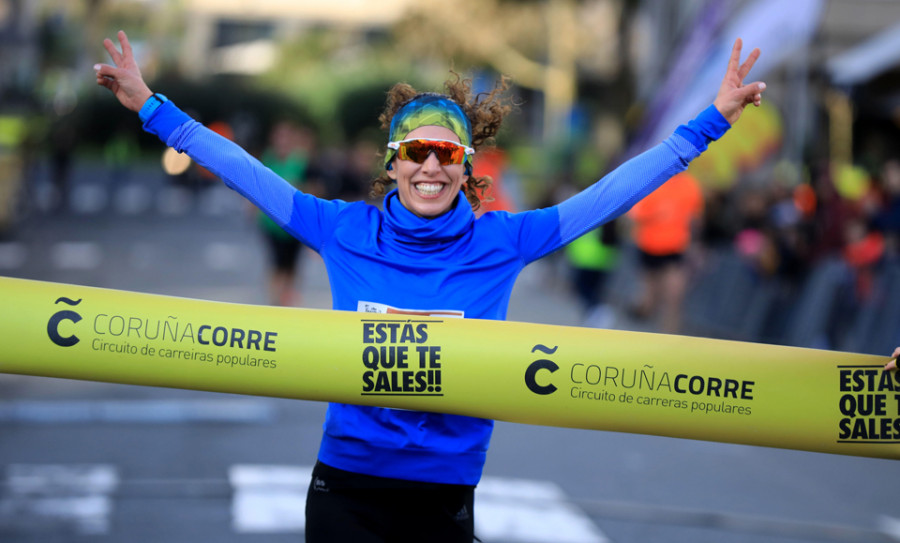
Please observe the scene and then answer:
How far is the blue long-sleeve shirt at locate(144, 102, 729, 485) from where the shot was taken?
10.8 feet

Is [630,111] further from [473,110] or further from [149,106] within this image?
[149,106]

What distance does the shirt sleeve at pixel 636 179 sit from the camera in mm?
3352

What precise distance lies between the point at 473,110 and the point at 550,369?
0.83 metres

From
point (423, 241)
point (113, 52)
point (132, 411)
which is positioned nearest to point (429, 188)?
point (423, 241)

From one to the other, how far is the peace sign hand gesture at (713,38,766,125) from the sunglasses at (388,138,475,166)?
77 centimetres

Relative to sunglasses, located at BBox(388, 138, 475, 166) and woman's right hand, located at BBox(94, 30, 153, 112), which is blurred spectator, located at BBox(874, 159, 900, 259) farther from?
woman's right hand, located at BBox(94, 30, 153, 112)

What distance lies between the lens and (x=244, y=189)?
3.35 meters

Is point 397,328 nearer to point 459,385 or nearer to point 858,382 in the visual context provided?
point 459,385

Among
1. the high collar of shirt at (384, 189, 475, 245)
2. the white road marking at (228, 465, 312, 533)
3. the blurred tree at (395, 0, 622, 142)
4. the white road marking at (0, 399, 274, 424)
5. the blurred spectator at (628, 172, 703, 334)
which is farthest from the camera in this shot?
the blurred tree at (395, 0, 622, 142)

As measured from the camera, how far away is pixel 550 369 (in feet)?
11.5

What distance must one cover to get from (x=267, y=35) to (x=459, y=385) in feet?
336

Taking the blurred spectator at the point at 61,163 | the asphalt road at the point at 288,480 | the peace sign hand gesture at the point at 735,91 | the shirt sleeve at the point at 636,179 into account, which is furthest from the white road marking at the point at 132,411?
the blurred spectator at the point at 61,163

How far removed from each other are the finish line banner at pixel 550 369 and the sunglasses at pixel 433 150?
1.69 feet

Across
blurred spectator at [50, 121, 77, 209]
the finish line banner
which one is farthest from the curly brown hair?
blurred spectator at [50, 121, 77, 209]
